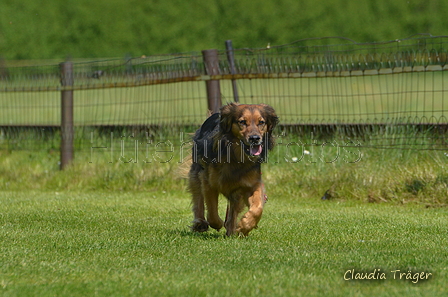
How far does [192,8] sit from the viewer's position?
88.5ft

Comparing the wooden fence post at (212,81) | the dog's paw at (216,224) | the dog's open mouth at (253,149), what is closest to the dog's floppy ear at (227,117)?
the dog's open mouth at (253,149)

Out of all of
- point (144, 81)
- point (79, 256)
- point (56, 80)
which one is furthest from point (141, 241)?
point (56, 80)

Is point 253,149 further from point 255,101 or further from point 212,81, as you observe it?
point 255,101

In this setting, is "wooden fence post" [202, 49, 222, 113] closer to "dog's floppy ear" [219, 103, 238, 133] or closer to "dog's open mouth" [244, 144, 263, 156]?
"dog's floppy ear" [219, 103, 238, 133]

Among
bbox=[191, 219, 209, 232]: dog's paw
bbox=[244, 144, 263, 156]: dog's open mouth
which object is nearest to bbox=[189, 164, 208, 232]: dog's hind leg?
bbox=[191, 219, 209, 232]: dog's paw

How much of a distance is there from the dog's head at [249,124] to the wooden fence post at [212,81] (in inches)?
140

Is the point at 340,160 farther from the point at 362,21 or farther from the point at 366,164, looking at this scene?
the point at 362,21

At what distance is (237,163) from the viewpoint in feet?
18.3

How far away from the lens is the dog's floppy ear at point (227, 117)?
221 inches

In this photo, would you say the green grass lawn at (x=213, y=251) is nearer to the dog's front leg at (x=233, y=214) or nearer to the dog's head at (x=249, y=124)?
the dog's front leg at (x=233, y=214)

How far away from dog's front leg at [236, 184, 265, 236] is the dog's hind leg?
1.58ft

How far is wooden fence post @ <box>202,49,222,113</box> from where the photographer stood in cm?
929

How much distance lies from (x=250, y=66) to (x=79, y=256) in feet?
16.6

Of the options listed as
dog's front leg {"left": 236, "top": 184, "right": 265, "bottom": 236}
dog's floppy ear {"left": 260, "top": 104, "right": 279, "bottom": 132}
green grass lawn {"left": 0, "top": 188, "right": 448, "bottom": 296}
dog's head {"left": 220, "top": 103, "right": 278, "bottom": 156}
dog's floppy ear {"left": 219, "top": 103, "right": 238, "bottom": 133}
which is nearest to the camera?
green grass lawn {"left": 0, "top": 188, "right": 448, "bottom": 296}
